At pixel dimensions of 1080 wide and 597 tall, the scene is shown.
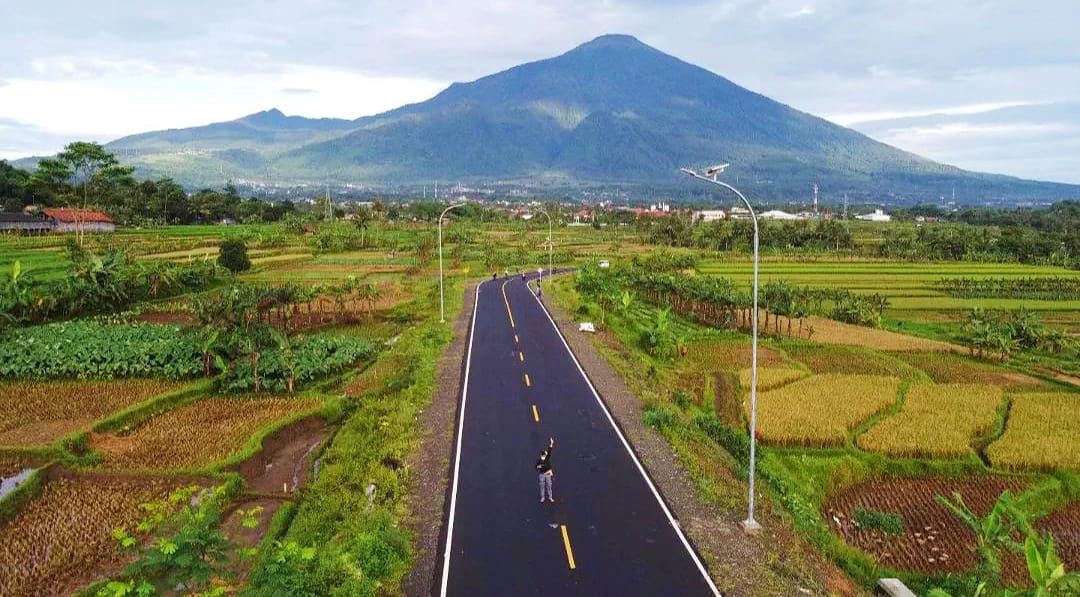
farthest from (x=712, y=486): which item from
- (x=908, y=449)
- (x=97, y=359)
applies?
(x=97, y=359)

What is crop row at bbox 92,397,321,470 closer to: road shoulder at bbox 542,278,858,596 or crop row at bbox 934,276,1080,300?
road shoulder at bbox 542,278,858,596

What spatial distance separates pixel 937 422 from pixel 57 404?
33906 mm

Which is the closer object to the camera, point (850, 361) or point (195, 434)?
point (195, 434)

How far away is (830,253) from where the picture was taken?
102500 millimetres

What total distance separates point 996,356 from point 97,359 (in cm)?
4639

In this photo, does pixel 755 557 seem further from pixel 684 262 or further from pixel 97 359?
pixel 684 262

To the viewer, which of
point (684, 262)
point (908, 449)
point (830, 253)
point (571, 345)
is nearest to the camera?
point (908, 449)

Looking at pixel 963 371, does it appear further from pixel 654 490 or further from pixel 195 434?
pixel 195 434

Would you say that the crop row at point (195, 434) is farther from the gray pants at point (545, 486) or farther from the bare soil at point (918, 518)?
the bare soil at point (918, 518)

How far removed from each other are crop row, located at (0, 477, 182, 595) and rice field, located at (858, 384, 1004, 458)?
75.3 ft

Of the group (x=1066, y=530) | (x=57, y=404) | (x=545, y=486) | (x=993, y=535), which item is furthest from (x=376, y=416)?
(x=1066, y=530)

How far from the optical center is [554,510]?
18.3 metres

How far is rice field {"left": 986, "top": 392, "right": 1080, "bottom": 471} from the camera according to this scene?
24.1m

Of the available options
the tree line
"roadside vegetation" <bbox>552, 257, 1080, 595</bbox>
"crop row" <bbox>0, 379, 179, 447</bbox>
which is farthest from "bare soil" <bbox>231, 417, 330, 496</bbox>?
the tree line
